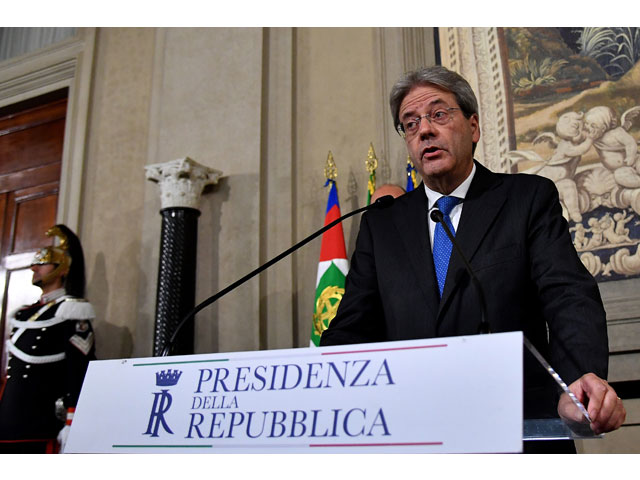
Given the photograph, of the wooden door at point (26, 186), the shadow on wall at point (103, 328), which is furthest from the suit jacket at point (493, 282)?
the wooden door at point (26, 186)

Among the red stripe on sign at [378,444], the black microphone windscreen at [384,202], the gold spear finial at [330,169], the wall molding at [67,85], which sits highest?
the wall molding at [67,85]

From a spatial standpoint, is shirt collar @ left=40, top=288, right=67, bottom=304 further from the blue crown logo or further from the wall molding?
the blue crown logo

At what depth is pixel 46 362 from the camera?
12.4ft

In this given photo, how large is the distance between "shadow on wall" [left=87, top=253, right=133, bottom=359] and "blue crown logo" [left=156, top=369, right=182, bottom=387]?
10.1ft

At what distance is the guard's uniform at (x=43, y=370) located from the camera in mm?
3646

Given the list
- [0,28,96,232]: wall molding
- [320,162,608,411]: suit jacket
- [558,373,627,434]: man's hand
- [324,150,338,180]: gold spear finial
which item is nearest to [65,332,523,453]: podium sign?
[558,373,627,434]: man's hand

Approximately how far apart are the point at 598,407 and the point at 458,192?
0.83 meters

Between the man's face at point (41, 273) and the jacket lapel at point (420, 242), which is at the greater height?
the man's face at point (41, 273)

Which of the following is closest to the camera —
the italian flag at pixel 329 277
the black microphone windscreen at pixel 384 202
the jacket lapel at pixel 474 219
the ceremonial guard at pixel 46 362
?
the jacket lapel at pixel 474 219

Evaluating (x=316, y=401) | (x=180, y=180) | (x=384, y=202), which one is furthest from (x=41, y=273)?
(x=316, y=401)

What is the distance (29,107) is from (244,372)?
5.01 metres

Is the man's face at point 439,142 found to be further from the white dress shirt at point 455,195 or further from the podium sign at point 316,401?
the podium sign at point 316,401

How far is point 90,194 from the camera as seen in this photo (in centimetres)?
488

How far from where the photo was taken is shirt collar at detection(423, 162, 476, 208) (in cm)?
200
